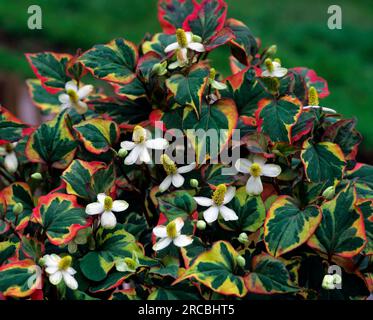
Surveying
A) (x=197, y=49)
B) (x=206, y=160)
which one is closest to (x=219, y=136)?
(x=206, y=160)

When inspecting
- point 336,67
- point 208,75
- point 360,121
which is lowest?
point 360,121

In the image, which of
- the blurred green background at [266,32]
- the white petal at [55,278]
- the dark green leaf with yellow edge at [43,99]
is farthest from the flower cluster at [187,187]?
the blurred green background at [266,32]

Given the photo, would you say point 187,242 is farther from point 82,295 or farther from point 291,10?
point 291,10

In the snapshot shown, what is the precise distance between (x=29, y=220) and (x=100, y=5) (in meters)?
2.90

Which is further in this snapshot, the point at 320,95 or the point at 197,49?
the point at 320,95

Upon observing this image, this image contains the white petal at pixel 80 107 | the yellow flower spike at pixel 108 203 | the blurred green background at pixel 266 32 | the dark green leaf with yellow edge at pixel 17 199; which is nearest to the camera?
the yellow flower spike at pixel 108 203

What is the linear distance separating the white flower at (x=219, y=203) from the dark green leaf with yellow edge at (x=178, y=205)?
0.05 ft

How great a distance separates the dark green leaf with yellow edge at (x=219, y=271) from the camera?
96 centimetres

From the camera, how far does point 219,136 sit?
1.10 meters

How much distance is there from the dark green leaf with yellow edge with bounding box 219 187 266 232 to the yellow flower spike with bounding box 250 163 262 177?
0.04 meters

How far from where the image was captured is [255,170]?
1.08 metres

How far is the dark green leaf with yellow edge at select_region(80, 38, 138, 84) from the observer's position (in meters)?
1.19

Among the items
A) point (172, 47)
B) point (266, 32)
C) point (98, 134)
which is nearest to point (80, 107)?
point (98, 134)

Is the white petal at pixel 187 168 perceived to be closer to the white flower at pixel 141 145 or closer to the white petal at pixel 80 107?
the white flower at pixel 141 145
